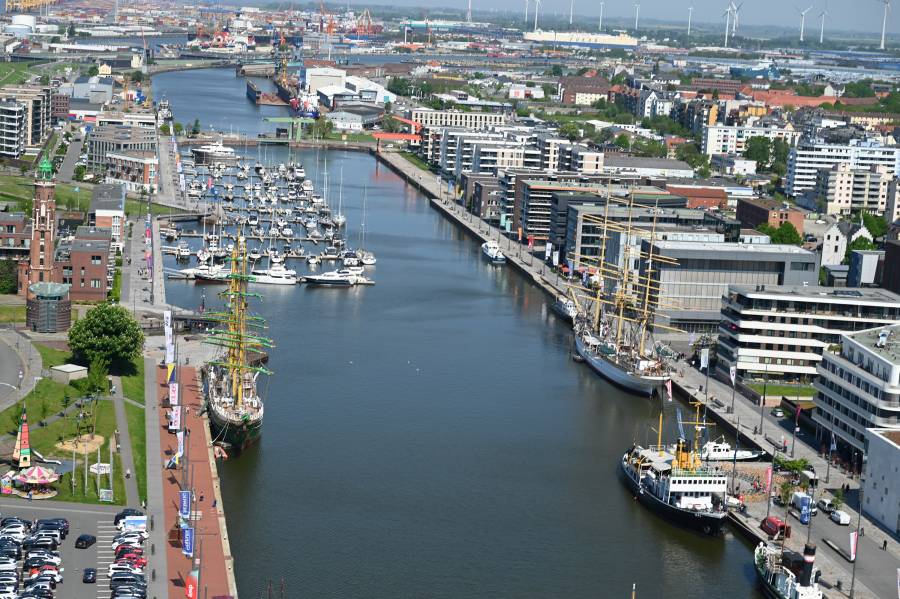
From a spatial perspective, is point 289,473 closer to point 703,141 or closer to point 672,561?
point 672,561

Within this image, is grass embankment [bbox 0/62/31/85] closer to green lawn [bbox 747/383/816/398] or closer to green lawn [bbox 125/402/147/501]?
green lawn [bbox 125/402/147/501]

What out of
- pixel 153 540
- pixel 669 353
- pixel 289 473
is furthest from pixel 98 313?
pixel 669 353

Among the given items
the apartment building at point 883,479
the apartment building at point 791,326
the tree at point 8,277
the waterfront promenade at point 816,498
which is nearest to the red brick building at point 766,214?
the waterfront promenade at point 816,498

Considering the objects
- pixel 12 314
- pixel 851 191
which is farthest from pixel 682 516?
pixel 851 191

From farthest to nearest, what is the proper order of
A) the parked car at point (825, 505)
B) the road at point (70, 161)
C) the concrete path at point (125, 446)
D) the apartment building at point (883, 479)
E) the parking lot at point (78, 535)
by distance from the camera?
the road at point (70, 161), the parked car at point (825, 505), the apartment building at point (883, 479), the concrete path at point (125, 446), the parking lot at point (78, 535)

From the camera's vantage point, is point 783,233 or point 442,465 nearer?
point 442,465

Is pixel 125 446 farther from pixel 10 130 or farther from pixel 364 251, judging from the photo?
pixel 10 130

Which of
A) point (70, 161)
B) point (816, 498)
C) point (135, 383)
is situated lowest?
point (816, 498)

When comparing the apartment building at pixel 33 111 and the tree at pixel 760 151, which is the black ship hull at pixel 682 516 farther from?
the tree at pixel 760 151
